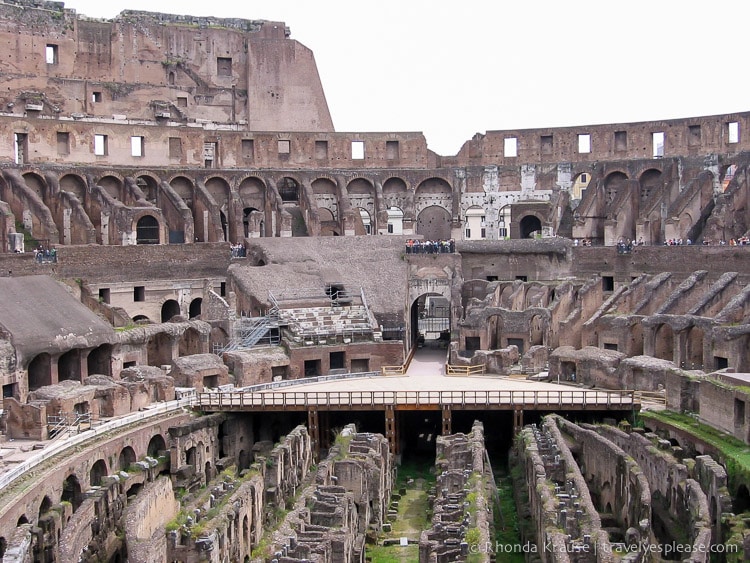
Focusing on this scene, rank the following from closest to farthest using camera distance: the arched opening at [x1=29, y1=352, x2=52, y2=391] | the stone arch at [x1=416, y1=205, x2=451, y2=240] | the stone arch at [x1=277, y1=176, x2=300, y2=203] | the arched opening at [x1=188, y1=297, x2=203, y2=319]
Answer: the arched opening at [x1=29, y1=352, x2=52, y2=391]
the arched opening at [x1=188, y1=297, x2=203, y2=319]
the stone arch at [x1=277, y1=176, x2=300, y2=203]
the stone arch at [x1=416, y1=205, x2=451, y2=240]

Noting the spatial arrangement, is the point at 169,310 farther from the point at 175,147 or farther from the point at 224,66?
the point at 224,66

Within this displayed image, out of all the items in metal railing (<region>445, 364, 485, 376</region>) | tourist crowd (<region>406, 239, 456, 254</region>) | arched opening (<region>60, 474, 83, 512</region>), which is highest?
tourist crowd (<region>406, 239, 456, 254</region>)

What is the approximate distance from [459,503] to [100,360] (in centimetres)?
1912

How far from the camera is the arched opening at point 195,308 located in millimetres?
48531

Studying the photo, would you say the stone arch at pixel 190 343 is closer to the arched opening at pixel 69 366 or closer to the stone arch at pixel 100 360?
the stone arch at pixel 100 360

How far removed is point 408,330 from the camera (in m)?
46.0

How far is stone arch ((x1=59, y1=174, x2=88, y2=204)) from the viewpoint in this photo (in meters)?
50.4

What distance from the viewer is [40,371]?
118ft

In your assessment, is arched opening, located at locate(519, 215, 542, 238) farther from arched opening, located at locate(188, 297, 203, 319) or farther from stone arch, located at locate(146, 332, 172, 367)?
stone arch, located at locate(146, 332, 172, 367)

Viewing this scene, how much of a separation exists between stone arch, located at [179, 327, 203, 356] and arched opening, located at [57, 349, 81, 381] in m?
5.45

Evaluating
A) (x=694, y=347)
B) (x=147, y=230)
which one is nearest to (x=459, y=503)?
(x=694, y=347)

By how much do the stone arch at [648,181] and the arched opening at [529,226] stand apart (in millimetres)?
5758

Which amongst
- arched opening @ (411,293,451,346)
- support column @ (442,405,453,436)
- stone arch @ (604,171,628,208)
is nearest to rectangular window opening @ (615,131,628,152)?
stone arch @ (604,171,628,208)

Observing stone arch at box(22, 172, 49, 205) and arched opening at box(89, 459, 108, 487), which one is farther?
stone arch at box(22, 172, 49, 205)
